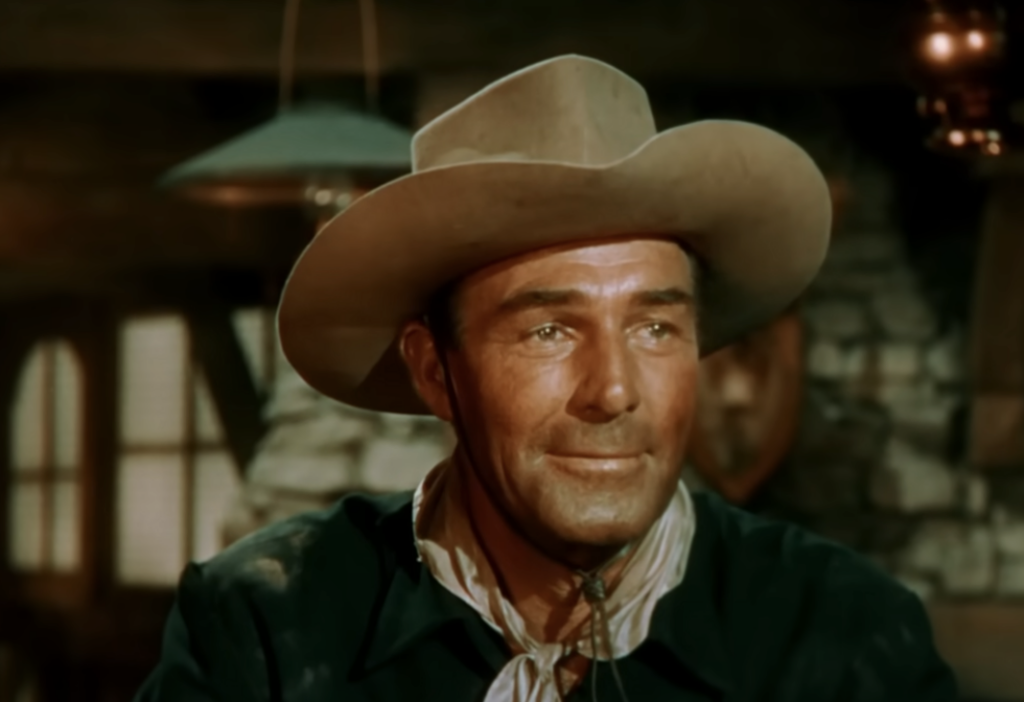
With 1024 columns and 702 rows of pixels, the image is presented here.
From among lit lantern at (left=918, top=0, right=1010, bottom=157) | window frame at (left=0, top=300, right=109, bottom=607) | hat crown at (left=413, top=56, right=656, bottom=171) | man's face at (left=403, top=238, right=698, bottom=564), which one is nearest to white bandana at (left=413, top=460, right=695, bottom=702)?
man's face at (left=403, top=238, right=698, bottom=564)

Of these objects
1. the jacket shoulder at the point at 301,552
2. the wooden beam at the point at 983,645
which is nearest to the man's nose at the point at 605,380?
the jacket shoulder at the point at 301,552

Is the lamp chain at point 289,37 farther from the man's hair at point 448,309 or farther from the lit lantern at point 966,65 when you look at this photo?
the man's hair at point 448,309

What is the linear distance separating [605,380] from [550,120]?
0.81 ft

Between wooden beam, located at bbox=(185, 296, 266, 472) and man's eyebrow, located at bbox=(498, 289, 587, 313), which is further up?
man's eyebrow, located at bbox=(498, 289, 587, 313)

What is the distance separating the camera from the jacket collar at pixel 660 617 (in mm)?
1715

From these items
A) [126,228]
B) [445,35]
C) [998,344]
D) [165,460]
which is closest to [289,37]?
[445,35]

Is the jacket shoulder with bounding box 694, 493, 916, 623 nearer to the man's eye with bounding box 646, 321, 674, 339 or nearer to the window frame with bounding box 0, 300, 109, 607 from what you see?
the man's eye with bounding box 646, 321, 674, 339

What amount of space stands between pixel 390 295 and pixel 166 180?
2573mm

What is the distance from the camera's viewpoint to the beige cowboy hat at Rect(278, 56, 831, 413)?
1.59 meters

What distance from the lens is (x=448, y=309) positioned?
5.71 ft

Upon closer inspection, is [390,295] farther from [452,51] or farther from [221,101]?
[221,101]

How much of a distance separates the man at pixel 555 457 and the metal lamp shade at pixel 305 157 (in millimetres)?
2094

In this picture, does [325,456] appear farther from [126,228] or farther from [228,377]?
[228,377]

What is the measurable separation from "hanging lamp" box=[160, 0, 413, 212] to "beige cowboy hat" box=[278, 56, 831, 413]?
7.14 ft
